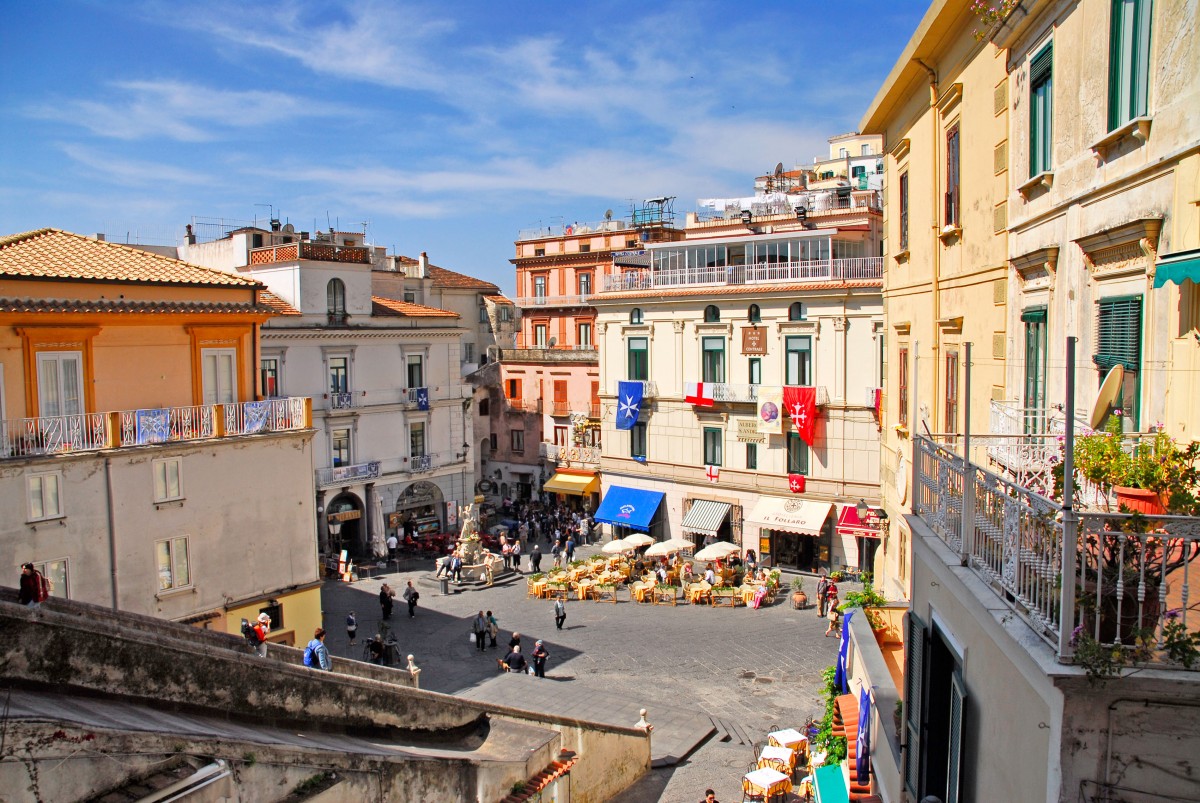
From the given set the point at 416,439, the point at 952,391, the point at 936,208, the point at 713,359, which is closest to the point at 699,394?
the point at 713,359

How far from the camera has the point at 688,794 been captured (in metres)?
16.2

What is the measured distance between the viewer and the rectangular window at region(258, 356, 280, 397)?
110 ft

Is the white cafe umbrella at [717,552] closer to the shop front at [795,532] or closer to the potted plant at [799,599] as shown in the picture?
the shop front at [795,532]

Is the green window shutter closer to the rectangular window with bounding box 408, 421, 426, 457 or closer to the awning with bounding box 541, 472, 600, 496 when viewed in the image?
the rectangular window with bounding box 408, 421, 426, 457

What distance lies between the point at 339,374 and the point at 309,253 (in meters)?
4.75

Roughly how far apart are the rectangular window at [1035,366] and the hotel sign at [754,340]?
81.8 feet

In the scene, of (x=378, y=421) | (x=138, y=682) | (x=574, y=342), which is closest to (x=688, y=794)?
(x=138, y=682)

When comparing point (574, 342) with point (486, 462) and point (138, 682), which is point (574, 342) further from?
point (138, 682)

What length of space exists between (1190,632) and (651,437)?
33.2 meters

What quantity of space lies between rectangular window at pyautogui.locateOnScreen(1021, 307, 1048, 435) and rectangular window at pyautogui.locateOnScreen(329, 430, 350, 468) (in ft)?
99.5

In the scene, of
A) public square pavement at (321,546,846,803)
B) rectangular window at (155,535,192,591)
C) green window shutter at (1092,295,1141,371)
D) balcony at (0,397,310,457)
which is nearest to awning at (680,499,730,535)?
public square pavement at (321,546,846,803)

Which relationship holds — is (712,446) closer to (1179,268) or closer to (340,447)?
(340,447)

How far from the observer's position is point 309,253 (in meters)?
35.2

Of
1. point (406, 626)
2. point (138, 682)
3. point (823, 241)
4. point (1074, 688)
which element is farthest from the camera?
point (823, 241)
